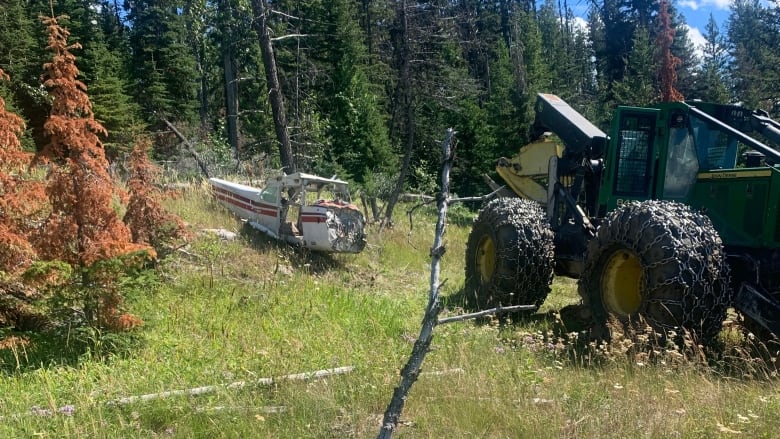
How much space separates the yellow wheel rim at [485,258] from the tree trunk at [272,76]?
594 centimetres

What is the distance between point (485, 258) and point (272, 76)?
22.1ft

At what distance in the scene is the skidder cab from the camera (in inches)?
196

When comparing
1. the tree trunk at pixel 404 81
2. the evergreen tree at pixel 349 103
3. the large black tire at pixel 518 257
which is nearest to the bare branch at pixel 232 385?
the large black tire at pixel 518 257

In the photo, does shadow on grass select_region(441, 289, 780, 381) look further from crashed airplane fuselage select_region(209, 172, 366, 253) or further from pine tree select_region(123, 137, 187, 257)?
pine tree select_region(123, 137, 187, 257)

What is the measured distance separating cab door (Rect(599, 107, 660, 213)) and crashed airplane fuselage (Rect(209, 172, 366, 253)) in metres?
4.52

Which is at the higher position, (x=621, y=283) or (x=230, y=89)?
(x=230, y=89)

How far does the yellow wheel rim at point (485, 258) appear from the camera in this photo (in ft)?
26.7

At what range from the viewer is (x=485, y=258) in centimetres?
831

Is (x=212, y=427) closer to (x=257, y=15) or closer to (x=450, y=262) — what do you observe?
(x=450, y=262)

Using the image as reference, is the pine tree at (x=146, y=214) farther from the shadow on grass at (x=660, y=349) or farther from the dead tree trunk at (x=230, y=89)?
the dead tree trunk at (x=230, y=89)

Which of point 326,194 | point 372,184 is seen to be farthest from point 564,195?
point 372,184

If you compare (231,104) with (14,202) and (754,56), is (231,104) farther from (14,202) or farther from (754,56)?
(754,56)

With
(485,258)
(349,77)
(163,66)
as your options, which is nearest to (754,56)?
(349,77)

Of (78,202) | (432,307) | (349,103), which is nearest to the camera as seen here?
(432,307)
